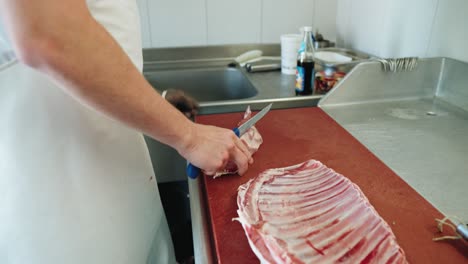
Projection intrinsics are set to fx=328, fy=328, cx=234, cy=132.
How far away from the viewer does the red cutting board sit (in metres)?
0.44

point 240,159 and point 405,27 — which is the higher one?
point 405,27

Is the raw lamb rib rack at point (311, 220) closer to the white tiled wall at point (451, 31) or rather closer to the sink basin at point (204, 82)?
the white tiled wall at point (451, 31)

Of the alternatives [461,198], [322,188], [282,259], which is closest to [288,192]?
[322,188]

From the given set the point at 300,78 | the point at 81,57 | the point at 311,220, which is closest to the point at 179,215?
the point at 300,78

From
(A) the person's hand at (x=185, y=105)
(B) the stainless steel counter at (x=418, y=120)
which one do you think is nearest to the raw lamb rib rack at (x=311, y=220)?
(B) the stainless steel counter at (x=418, y=120)

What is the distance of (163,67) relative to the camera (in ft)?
4.53

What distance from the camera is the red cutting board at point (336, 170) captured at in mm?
445

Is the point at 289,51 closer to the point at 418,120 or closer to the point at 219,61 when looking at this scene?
the point at 219,61

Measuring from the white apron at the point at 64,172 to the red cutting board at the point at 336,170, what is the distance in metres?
0.17

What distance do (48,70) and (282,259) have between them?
13.0 inches

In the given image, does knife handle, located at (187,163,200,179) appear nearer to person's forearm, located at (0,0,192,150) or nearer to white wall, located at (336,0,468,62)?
person's forearm, located at (0,0,192,150)

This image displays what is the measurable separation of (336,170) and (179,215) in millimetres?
728

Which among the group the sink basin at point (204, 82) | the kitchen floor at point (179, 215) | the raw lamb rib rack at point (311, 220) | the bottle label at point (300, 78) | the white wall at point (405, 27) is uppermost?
the white wall at point (405, 27)

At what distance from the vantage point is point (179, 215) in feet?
3.91
